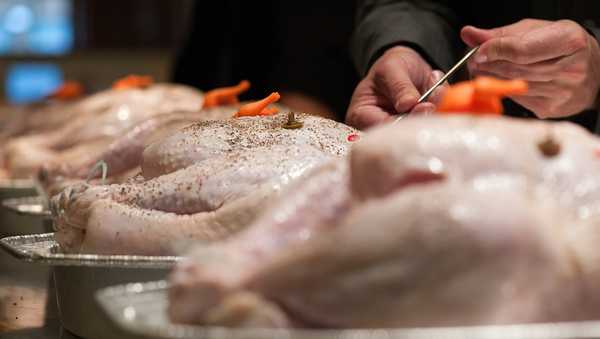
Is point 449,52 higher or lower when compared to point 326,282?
lower

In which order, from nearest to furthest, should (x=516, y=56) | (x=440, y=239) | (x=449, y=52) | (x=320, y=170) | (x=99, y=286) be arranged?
(x=440, y=239), (x=320, y=170), (x=99, y=286), (x=516, y=56), (x=449, y=52)

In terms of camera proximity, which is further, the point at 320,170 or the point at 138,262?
the point at 138,262

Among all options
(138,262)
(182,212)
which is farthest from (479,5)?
(138,262)

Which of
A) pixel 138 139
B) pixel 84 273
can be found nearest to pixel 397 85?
pixel 138 139

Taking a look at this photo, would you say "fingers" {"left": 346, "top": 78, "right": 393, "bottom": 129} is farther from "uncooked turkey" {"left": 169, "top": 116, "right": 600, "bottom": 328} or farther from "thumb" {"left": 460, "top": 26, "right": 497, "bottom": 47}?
"uncooked turkey" {"left": 169, "top": 116, "right": 600, "bottom": 328}

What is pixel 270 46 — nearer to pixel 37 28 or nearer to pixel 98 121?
pixel 98 121

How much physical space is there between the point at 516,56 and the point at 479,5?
784 millimetres

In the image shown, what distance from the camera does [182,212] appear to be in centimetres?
174

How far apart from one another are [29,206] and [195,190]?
1203 mm

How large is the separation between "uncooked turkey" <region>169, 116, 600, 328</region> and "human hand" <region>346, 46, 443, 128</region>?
94 cm

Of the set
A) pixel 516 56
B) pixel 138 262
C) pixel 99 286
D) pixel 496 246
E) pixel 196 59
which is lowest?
pixel 196 59

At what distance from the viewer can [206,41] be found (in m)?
5.65

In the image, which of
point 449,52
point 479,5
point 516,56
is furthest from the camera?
point 479,5

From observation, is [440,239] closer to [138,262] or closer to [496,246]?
[496,246]
